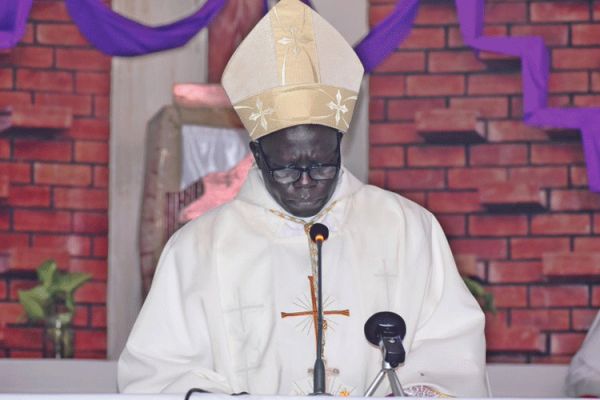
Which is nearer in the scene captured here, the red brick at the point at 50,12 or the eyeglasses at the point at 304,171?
the eyeglasses at the point at 304,171

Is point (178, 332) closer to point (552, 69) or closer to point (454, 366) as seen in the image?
point (454, 366)

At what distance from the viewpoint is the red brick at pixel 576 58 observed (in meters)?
6.46

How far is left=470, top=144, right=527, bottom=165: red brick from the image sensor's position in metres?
6.48

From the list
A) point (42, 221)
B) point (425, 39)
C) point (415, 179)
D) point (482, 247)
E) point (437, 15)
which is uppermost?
point (437, 15)

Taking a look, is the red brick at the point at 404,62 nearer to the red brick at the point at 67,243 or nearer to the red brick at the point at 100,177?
the red brick at the point at 100,177

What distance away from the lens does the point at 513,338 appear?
6.47m

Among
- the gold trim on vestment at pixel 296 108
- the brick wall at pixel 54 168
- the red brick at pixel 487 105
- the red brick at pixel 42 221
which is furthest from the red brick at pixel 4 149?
the gold trim on vestment at pixel 296 108

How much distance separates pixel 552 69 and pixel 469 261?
94 centimetres

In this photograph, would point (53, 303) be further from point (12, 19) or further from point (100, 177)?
point (12, 19)

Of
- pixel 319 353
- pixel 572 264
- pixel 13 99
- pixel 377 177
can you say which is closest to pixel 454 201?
pixel 377 177

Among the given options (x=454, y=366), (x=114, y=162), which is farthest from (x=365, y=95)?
(x=454, y=366)

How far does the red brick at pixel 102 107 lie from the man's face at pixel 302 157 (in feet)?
8.61

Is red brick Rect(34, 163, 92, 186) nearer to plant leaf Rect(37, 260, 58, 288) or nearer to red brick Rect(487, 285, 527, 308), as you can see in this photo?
plant leaf Rect(37, 260, 58, 288)

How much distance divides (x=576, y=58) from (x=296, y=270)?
269 centimetres
